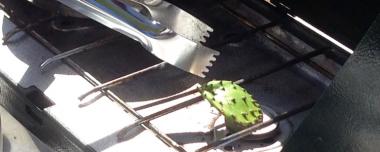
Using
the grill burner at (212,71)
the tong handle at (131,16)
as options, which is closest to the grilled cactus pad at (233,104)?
the grill burner at (212,71)

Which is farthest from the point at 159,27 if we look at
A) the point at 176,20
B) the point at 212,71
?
the point at 212,71

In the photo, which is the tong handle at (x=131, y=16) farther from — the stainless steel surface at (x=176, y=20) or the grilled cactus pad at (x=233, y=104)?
the grilled cactus pad at (x=233, y=104)

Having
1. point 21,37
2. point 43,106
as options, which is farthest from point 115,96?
point 21,37

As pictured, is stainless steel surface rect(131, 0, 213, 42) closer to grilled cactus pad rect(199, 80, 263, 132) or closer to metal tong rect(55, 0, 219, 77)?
metal tong rect(55, 0, 219, 77)

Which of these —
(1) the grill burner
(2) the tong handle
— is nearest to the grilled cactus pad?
(1) the grill burner

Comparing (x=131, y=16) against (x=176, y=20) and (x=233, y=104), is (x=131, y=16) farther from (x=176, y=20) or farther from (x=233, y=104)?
(x=233, y=104)

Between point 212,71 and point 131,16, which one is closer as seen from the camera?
point 131,16

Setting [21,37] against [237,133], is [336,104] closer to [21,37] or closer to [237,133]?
[237,133]
